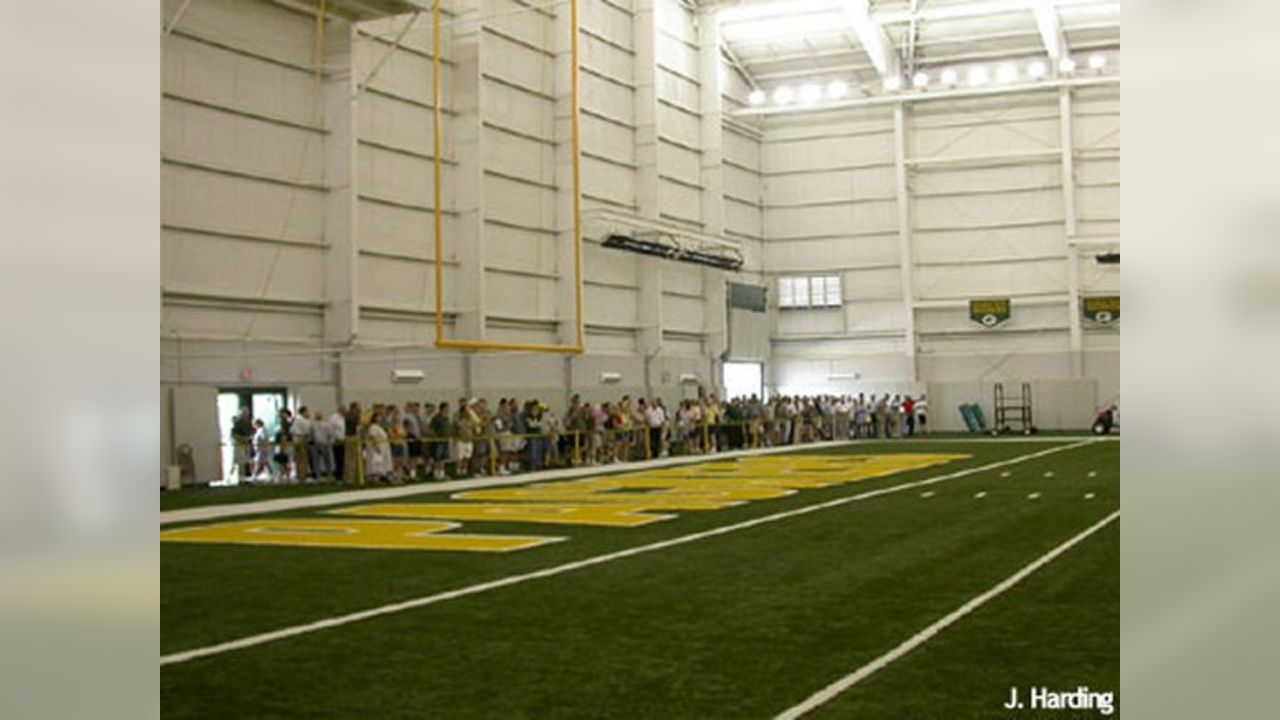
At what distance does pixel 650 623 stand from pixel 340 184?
1987 cm

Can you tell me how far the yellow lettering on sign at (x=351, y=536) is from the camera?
12.4 m

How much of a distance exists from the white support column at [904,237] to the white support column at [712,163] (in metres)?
6.21

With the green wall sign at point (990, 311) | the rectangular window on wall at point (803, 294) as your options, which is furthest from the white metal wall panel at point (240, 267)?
the green wall sign at point (990, 311)

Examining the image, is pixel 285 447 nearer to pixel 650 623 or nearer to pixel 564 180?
pixel 564 180

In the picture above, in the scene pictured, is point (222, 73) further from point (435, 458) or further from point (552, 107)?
point (552, 107)

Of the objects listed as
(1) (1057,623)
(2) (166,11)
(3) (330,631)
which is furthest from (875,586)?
(2) (166,11)

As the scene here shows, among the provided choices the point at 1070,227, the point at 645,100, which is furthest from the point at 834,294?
the point at 645,100

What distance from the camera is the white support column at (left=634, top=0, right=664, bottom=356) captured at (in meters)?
36.7

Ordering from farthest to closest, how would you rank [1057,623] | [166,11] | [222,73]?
1. [222,73]
2. [166,11]
3. [1057,623]

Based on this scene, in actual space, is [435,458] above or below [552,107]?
below

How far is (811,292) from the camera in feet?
146

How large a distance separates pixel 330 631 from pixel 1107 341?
121ft

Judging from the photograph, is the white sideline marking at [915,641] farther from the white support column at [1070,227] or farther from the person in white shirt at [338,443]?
the white support column at [1070,227]
